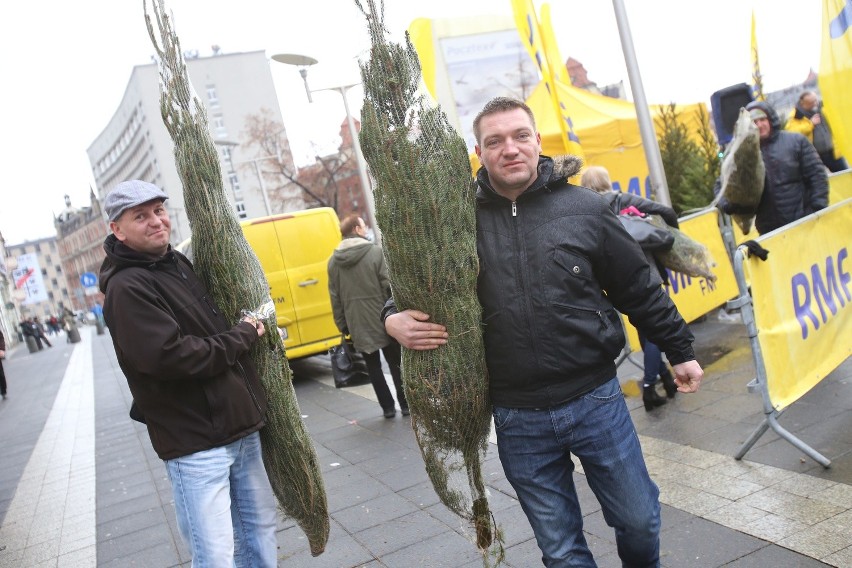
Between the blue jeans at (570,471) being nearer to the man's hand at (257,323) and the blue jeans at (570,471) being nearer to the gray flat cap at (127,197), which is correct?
the man's hand at (257,323)

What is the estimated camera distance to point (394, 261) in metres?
2.43

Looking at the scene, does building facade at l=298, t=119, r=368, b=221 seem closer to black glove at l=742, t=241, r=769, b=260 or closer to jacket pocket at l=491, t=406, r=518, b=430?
black glove at l=742, t=241, r=769, b=260

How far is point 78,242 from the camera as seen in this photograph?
5285 inches

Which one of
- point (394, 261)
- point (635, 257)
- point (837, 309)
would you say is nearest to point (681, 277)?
point (837, 309)

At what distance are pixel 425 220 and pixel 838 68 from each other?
4518 millimetres

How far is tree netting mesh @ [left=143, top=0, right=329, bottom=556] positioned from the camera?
3068 millimetres

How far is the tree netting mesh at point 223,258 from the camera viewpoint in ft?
10.1

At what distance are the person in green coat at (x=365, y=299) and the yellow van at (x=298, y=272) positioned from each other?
2.73 metres

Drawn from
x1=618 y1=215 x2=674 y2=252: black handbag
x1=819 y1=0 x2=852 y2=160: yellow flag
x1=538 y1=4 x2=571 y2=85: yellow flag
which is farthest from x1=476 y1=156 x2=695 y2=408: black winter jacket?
x1=538 y1=4 x2=571 y2=85: yellow flag

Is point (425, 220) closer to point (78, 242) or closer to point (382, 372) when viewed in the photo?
point (382, 372)

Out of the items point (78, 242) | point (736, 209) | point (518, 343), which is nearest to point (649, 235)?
point (736, 209)

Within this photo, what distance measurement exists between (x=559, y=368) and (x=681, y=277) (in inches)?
187

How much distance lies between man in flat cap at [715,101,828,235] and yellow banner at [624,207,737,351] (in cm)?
82

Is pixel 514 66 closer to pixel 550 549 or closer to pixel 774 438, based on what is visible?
pixel 774 438
